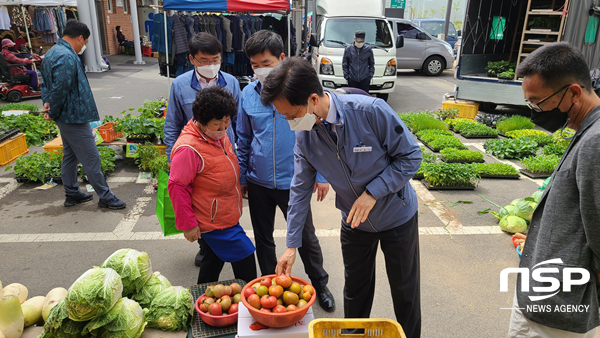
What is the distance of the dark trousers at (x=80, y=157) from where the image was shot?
16.5 feet

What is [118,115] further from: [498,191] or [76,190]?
[498,191]

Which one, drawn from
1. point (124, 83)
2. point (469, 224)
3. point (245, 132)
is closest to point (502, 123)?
point (469, 224)

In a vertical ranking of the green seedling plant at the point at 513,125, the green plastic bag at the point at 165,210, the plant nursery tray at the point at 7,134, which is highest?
the green plastic bag at the point at 165,210

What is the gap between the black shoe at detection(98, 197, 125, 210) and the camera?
541 centimetres

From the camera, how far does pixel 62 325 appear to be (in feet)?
7.59

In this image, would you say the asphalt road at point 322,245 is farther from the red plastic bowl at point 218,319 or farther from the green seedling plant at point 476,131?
the green seedling plant at point 476,131

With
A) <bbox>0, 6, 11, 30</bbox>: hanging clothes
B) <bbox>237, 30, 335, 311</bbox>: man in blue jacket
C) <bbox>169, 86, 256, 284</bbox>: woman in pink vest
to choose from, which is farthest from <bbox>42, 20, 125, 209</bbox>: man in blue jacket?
<bbox>0, 6, 11, 30</bbox>: hanging clothes

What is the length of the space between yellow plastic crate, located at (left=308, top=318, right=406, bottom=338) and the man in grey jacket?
2.17 feet

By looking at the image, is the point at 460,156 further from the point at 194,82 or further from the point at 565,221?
the point at 565,221

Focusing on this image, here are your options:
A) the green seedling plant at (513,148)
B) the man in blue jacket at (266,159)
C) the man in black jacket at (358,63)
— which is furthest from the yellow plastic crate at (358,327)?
the man in black jacket at (358,63)

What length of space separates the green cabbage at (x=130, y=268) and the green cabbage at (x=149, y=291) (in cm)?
3

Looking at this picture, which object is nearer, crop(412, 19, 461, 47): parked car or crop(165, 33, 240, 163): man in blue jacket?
crop(165, 33, 240, 163): man in blue jacket

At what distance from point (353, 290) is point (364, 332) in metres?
0.66

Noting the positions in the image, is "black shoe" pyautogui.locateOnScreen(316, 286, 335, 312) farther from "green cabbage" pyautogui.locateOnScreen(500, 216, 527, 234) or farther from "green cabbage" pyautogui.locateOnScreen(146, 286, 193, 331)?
"green cabbage" pyautogui.locateOnScreen(500, 216, 527, 234)
